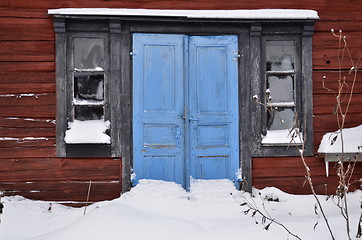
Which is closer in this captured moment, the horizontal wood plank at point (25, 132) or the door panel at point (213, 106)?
the horizontal wood plank at point (25, 132)

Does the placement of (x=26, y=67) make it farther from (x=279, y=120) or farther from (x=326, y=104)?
(x=326, y=104)

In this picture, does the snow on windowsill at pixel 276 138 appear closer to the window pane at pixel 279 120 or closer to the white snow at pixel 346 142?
the window pane at pixel 279 120

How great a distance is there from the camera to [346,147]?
4.94m

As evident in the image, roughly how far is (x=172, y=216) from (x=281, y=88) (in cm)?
241

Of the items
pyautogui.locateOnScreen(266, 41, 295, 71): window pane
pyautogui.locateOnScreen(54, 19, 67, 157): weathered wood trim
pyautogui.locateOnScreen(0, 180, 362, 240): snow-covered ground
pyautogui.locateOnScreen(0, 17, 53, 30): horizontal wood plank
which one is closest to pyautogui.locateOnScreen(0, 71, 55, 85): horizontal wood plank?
pyautogui.locateOnScreen(54, 19, 67, 157): weathered wood trim

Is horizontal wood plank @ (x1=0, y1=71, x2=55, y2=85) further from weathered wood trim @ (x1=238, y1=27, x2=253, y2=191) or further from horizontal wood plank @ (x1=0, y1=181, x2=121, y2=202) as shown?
weathered wood trim @ (x1=238, y1=27, x2=253, y2=191)

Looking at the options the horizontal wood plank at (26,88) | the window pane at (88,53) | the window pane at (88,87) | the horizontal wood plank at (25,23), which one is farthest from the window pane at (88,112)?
the horizontal wood plank at (25,23)

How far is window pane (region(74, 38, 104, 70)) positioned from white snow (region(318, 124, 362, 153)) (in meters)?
3.29

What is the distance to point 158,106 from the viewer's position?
506 cm

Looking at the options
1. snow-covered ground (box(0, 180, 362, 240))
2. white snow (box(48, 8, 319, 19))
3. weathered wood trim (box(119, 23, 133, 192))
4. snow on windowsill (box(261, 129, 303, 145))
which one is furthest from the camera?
snow on windowsill (box(261, 129, 303, 145))

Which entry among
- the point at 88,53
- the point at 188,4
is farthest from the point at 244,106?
the point at 88,53

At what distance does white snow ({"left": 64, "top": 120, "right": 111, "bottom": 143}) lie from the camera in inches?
194

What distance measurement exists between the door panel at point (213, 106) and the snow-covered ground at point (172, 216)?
264 millimetres

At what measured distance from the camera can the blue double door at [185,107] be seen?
5.04 m
